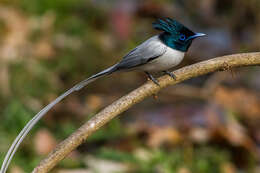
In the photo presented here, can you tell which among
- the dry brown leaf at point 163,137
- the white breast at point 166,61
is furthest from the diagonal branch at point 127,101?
the dry brown leaf at point 163,137

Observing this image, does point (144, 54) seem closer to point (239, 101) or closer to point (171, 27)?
point (171, 27)

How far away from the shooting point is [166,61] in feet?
6.37

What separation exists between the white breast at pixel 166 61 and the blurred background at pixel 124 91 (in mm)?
1302

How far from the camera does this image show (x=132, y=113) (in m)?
4.18

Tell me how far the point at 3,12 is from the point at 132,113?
1980mm

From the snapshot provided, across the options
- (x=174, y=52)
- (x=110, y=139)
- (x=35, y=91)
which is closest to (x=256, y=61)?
(x=174, y=52)

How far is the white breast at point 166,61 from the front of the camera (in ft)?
6.28

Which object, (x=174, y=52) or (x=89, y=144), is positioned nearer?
(x=174, y=52)

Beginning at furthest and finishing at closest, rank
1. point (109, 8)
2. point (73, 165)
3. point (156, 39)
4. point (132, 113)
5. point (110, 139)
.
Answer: point (109, 8) < point (132, 113) < point (110, 139) < point (73, 165) < point (156, 39)

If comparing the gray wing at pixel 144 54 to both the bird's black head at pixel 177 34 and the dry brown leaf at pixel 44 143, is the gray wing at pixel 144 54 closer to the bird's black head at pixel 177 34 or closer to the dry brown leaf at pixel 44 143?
the bird's black head at pixel 177 34

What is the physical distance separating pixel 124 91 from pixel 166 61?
2659 mm

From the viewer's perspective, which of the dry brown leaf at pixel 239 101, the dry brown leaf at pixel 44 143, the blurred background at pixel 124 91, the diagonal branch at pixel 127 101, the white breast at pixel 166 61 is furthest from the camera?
the dry brown leaf at pixel 239 101

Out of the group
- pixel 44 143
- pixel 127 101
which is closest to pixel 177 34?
pixel 127 101

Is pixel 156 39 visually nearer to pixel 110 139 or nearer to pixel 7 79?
pixel 110 139
